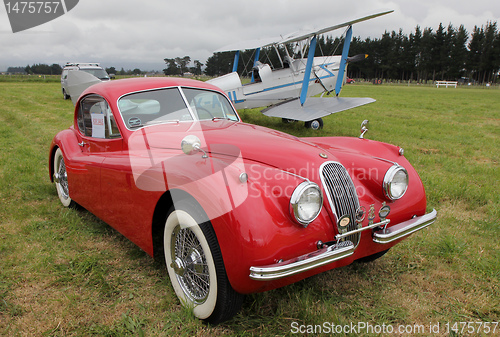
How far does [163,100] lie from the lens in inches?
118

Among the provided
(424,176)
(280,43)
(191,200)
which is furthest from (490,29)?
(191,200)

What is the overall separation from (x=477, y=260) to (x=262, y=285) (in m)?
2.20

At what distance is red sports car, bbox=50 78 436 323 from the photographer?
1799 mm

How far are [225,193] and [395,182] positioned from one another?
1.39m

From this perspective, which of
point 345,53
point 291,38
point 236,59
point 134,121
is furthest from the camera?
point 236,59

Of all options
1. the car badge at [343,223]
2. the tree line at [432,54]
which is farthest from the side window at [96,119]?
the tree line at [432,54]

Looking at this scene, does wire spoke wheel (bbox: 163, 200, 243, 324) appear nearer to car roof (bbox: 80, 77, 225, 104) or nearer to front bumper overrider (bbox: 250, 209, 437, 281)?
front bumper overrider (bbox: 250, 209, 437, 281)

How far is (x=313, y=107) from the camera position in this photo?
372 inches

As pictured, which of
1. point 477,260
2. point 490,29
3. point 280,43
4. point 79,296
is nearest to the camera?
point 79,296

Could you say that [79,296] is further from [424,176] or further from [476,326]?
[424,176]

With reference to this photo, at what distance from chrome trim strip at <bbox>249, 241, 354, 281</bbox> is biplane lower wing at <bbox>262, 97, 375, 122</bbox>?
6804mm

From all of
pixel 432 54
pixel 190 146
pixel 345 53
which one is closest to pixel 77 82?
pixel 190 146

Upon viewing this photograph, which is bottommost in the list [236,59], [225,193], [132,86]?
[225,193]

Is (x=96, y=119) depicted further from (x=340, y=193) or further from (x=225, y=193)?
(x=340, y=193)
